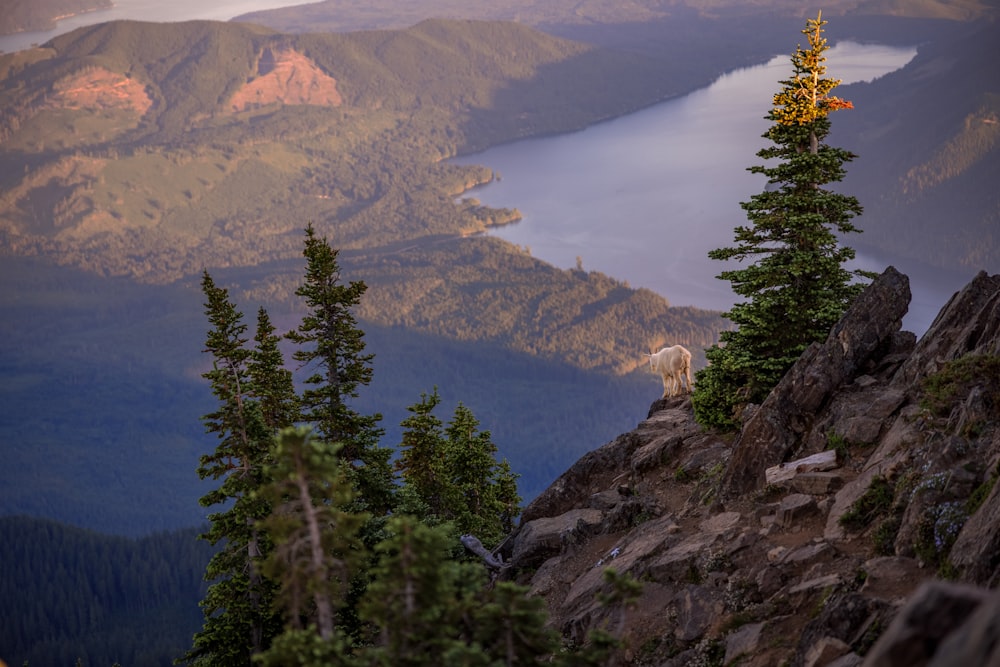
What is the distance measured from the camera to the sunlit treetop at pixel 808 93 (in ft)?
111

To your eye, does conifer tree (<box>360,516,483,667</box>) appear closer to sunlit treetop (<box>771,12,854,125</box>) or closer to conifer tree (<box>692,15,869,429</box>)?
conifer tree (<box>692,15,869,429</box>)

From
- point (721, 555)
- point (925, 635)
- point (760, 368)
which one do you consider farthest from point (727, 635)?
point (760, 368)

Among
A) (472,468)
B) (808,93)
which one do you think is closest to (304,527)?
(808,93)

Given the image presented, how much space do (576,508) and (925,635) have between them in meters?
25.3

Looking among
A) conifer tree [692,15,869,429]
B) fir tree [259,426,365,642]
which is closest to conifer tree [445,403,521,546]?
conifer tree [692,15,869,429]

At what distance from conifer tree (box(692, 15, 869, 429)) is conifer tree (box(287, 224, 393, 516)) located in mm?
12776

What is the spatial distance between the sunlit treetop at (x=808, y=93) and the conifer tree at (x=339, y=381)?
56.1ft

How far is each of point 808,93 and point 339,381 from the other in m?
20.6

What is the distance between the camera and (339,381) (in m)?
37.9

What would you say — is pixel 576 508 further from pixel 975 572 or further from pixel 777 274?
pixel 975 572

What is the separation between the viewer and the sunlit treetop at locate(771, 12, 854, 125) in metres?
33.8

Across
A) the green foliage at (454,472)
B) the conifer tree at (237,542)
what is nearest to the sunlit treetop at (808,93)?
the green foliage at (454,472)

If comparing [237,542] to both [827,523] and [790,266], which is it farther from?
[790,266]

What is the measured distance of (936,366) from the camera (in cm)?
2748
